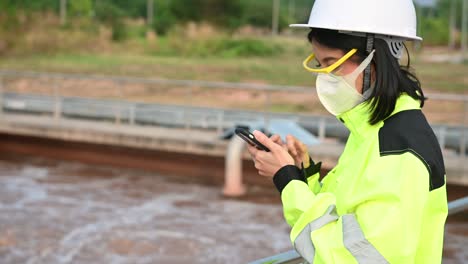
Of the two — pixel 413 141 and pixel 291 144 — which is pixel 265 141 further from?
pixel 413 141

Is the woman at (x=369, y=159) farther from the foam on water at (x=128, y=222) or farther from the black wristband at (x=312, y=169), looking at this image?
the foam on water at (x=128, y=222)

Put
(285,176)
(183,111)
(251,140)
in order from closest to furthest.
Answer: (285,176)
(251,140)
(183,111)

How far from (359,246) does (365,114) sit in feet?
1.09

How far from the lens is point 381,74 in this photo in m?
1.67

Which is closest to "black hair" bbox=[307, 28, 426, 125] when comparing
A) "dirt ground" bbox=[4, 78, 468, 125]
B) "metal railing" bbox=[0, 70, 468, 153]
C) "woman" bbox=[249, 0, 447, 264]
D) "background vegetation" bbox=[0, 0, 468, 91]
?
"woman" bbox=[249, 0, 447, 264]

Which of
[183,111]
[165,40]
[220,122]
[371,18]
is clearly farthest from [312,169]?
[165,40]

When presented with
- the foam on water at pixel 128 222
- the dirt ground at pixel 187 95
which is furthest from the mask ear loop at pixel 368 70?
the dirt ground at pixel 187 95

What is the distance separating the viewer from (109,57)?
34062 mm

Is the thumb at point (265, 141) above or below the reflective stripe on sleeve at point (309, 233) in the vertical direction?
above

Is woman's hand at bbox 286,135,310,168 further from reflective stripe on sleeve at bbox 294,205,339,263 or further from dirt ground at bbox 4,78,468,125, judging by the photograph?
dirt ground at bbox 4,78,468,125

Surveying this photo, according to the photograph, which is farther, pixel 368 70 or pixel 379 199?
pixel 368 70

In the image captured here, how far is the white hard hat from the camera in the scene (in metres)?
1.68

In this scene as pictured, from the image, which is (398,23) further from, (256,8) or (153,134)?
(256,8)

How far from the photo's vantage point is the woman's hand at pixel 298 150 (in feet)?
6.68
